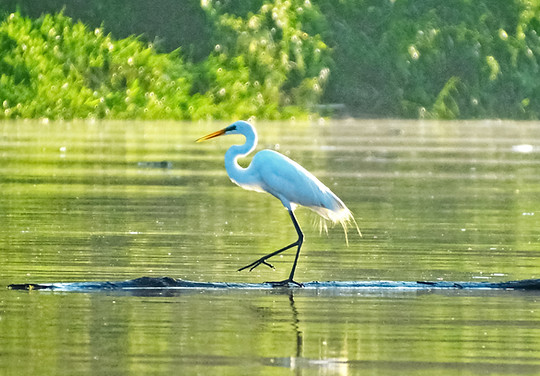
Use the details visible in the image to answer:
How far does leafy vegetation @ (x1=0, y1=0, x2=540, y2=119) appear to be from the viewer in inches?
2365

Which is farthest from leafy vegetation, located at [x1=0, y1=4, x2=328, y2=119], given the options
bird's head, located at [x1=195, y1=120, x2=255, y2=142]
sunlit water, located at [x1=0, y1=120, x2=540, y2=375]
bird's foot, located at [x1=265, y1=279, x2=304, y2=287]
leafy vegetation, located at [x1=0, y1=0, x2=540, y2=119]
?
bird's foot, located at [x1=265, y1=279, x2=304, y2=287]

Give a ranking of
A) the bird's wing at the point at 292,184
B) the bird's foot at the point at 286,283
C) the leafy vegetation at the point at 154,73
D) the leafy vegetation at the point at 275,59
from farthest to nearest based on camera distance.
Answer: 1. the leafy vegetation at the point at 275,59
2. the leafy vegetation at the point at 154,73
3. the bird's wing at the point at 292,184
4. the bird's foot at the point at 286,283

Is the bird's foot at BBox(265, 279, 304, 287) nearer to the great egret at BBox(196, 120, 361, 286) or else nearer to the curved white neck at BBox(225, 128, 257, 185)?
the great egret at BBox(196, 120, 361, 286)

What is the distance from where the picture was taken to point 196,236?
622 inches

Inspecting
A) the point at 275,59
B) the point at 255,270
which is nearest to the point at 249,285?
the point at 255,270

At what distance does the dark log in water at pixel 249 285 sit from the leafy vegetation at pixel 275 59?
45372mm

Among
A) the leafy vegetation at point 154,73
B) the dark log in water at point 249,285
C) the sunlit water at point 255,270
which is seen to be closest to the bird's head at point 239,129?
the sunlit water at point 255,270

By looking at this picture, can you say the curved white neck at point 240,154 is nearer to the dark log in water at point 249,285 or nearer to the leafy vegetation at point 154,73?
the dark log in water at point 249,285

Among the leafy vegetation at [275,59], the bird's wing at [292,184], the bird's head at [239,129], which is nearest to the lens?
the bird's wing at [292,184]

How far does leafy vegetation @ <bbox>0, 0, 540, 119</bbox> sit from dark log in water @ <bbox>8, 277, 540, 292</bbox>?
4537cm

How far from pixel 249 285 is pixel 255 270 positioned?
4.54 feet

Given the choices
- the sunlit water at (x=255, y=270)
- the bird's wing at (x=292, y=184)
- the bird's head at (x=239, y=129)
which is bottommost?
the sunlit water at (x=255, y=270)

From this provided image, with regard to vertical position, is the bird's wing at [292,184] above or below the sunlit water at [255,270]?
above

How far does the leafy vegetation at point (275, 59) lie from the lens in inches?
2365
